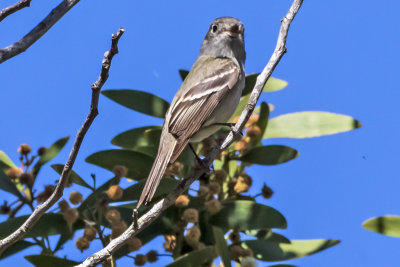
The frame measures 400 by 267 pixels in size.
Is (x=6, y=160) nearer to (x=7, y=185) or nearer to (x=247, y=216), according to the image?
(x=7, y=185)

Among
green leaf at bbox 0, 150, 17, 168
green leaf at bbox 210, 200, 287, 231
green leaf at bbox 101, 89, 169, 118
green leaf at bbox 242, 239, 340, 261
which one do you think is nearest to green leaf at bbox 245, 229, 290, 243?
green leaf at bbox 242, 239, 340, 261

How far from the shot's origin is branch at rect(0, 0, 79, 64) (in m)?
2.28

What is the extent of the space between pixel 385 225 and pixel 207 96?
4.46 ft

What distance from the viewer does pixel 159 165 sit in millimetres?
2809

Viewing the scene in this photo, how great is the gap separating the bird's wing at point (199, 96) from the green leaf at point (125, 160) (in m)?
0.23

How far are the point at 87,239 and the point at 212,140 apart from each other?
3.24 ft

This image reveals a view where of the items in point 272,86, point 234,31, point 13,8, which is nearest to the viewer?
point 13,8

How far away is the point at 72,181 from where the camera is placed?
2885mm

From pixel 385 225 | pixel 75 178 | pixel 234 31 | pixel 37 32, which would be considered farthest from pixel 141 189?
pixel 234 31

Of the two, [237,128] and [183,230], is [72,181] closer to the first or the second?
[183,230]

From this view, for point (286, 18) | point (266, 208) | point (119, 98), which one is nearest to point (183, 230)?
point (266, 208)

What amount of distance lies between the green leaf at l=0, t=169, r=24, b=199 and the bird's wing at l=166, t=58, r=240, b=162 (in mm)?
898

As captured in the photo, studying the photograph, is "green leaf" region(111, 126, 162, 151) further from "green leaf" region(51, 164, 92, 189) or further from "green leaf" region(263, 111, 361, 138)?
"green leaf" region(263, 111, 361, 138)

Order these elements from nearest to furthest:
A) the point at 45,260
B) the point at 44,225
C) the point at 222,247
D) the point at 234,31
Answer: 1. the point at 45,260
2. the point at 222,247
3. the point at 44,225
4. the point at 234,31
